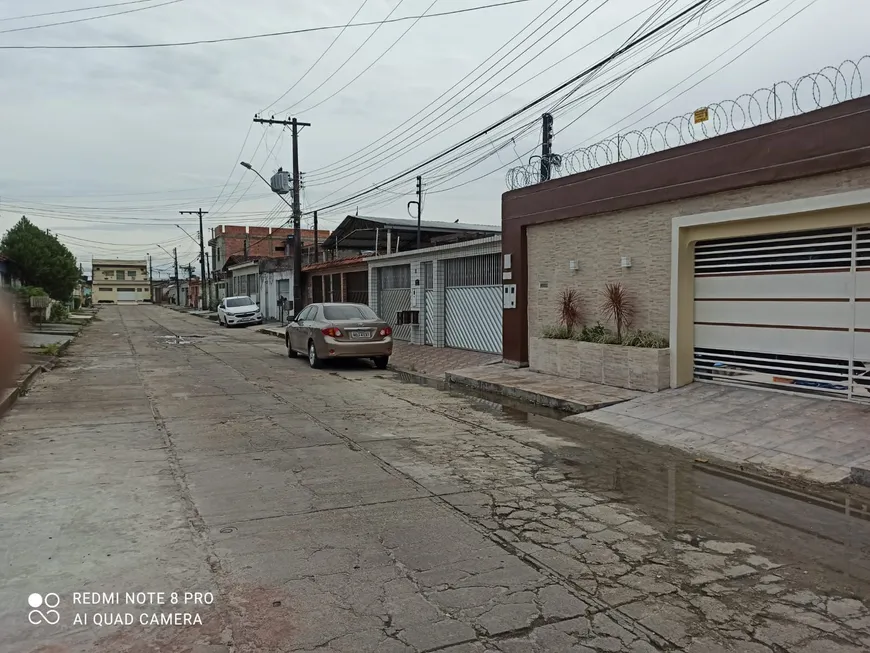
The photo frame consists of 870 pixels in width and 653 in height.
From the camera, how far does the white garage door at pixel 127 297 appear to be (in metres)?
112

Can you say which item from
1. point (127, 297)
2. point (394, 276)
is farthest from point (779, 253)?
point (127, 297)

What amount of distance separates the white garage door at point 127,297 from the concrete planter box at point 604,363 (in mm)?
113658

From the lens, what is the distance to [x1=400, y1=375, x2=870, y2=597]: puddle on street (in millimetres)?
4312

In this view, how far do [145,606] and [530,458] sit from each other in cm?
431

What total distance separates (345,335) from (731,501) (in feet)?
34.3

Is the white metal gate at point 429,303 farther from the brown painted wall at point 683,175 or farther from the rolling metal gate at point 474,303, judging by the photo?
the brown painted wall at point 683,175

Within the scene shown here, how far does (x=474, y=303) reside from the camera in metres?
17.6

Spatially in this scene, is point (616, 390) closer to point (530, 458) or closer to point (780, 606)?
point (530, 458)

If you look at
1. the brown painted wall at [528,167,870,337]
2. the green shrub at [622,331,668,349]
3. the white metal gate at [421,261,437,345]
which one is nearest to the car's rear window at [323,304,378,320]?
the brown painted wall at [528,167,870,337]

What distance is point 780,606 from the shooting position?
3.57m

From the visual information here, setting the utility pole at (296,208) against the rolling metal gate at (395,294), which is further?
the utility pole at (296,208)

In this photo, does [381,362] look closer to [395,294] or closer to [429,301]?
[429,301]

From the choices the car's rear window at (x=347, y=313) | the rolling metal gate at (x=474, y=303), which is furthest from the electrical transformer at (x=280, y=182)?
the car's rear window at (x=347, y=313)

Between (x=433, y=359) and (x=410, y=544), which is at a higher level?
(x=433, y=359)
